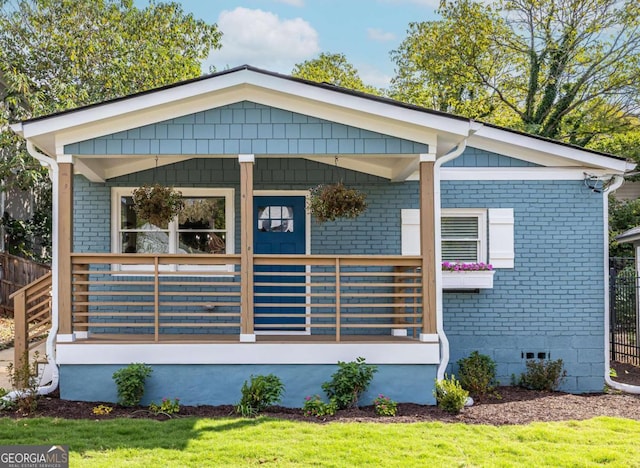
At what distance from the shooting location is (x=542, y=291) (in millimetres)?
8242

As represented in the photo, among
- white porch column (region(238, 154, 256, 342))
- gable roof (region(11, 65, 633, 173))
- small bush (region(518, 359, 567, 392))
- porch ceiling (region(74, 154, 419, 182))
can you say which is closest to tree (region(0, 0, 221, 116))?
porch ceiling (region(74, 154, 419, 182))

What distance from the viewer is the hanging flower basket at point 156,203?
7.54 metres

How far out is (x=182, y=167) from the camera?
27.3ft

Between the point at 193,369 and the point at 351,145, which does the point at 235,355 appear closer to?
the point at 193,369

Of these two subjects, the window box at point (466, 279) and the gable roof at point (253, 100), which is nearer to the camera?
the gable roof at point (253, 100)

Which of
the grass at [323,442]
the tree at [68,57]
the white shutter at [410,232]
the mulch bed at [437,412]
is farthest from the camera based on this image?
the tree at [68,57]

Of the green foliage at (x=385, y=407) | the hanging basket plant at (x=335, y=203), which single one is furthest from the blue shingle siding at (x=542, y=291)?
the green foliage at (x=385, y=407)

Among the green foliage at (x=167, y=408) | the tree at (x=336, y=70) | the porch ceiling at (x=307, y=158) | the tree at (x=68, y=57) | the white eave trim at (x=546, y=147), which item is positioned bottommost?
the green foliage at (x=167, y=408)

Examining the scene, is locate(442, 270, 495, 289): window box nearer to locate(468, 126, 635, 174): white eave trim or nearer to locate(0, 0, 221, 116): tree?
locate(468, 126, 635, 174): white eave trim

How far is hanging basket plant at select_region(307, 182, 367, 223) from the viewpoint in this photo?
748 centimetres

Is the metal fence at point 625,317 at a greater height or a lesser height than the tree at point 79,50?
lesser

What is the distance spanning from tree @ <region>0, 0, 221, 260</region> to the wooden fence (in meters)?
1.66

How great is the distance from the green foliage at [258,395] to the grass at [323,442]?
0.34m

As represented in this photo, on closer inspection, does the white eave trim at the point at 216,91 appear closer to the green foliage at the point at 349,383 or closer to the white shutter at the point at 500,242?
the white shutter at the point at 500,242
